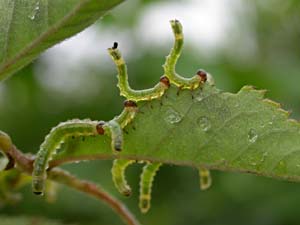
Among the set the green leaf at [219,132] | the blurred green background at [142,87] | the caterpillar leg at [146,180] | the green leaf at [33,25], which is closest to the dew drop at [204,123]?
the green leaf at [219,132]

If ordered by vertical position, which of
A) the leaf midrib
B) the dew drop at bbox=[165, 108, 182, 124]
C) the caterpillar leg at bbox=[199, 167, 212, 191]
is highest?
the leaf midrib

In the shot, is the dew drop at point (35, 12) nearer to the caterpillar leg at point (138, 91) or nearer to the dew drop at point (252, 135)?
the caterpillar leg at point (138, 91)

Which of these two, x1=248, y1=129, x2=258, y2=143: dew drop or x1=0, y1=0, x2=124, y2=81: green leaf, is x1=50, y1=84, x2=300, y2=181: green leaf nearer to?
x1=248, y1=129, x2=258, y2=143: dew drop

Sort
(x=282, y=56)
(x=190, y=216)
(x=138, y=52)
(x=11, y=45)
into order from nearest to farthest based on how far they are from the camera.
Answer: (x=11, y=45) → (x=190, y=216) → (x=138, y=52) → (x=282, y=56)

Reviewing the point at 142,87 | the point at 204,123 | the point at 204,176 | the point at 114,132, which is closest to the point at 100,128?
the point at 114,132

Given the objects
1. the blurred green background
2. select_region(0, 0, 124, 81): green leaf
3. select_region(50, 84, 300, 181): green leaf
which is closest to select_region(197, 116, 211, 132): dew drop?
select_region(50, 84, 300, 181): green leaf

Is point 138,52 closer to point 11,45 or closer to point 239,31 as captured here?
point 239,31

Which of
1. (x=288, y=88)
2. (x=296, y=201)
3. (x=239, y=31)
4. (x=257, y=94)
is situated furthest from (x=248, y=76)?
(x=257, y=94)
